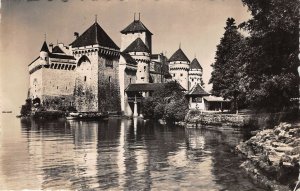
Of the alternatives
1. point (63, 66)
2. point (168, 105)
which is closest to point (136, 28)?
point (63, 66)

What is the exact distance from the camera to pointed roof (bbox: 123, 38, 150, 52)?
55.5 m

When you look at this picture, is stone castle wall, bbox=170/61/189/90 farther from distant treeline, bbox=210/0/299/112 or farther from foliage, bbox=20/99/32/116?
distant treeline, bbox=210/0/299/112

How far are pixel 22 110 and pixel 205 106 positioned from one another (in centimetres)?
2444

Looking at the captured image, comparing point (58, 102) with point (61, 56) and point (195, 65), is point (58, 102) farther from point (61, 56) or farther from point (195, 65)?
point (195, 65)

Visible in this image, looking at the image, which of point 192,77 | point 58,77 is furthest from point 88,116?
point 192,77

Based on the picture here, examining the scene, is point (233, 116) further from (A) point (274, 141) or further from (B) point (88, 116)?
(B) point (88, 116)

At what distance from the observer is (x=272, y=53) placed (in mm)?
15062

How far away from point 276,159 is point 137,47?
46221 mm

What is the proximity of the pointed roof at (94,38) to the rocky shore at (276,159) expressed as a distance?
118 ft

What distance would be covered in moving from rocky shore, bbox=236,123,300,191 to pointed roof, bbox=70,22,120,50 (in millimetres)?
36048

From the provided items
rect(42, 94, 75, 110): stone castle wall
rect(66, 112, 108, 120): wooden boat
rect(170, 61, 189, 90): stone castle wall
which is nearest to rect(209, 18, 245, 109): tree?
rect(66, 112, 108, 120): wooden boat

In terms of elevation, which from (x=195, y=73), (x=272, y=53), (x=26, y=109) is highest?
(x=195, y=73)

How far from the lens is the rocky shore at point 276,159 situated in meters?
9.46

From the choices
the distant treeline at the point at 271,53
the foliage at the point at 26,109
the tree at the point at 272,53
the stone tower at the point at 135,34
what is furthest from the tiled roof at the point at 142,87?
the tree at the point at 272,53
